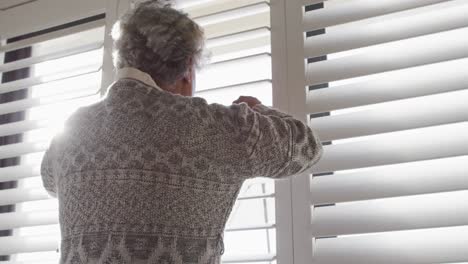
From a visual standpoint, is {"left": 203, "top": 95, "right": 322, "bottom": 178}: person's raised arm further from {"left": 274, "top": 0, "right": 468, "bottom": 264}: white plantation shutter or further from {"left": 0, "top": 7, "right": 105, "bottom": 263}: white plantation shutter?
{"left": 0, "top": 7, "right": 105, "bottom": 263}: white plantation shutter

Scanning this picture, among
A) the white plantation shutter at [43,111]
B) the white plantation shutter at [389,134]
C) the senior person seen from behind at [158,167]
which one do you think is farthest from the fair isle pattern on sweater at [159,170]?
the white plantation shutter at [43,111]

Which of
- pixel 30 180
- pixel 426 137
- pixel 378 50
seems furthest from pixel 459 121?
pixel 30 180

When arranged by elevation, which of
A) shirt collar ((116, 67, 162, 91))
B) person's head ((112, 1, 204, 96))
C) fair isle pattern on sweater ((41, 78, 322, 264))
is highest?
person's head ((112, 1, 204, 96))

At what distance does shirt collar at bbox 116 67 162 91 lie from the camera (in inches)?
33.5

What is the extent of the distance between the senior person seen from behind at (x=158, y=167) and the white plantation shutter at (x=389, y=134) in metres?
0.13

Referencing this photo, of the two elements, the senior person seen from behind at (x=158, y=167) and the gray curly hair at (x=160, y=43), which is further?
the gray curly hair at (x=160, y=43)

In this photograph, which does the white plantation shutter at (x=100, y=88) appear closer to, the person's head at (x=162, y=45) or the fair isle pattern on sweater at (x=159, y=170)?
the person's head at (x=162, y=45)

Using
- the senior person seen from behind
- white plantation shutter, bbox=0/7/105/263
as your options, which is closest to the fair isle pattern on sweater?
the senior person seen from behind

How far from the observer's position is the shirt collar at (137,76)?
851 mm

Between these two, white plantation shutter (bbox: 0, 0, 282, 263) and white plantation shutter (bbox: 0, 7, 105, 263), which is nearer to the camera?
white plantation shutter (bbox: 0, 0, 282, 263)

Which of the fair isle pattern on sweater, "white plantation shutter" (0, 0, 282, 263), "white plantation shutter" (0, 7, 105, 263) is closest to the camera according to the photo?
the fair isle pattern on sweater

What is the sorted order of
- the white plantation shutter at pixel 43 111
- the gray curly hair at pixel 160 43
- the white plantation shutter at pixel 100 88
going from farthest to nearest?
the white plantation shutter at pixel 43 111 → the white plantation shutter at pixel 100 88 → the gray curly hair at pixel 160 43

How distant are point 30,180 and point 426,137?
972 millimetres

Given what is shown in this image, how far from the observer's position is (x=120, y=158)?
2.56ft
